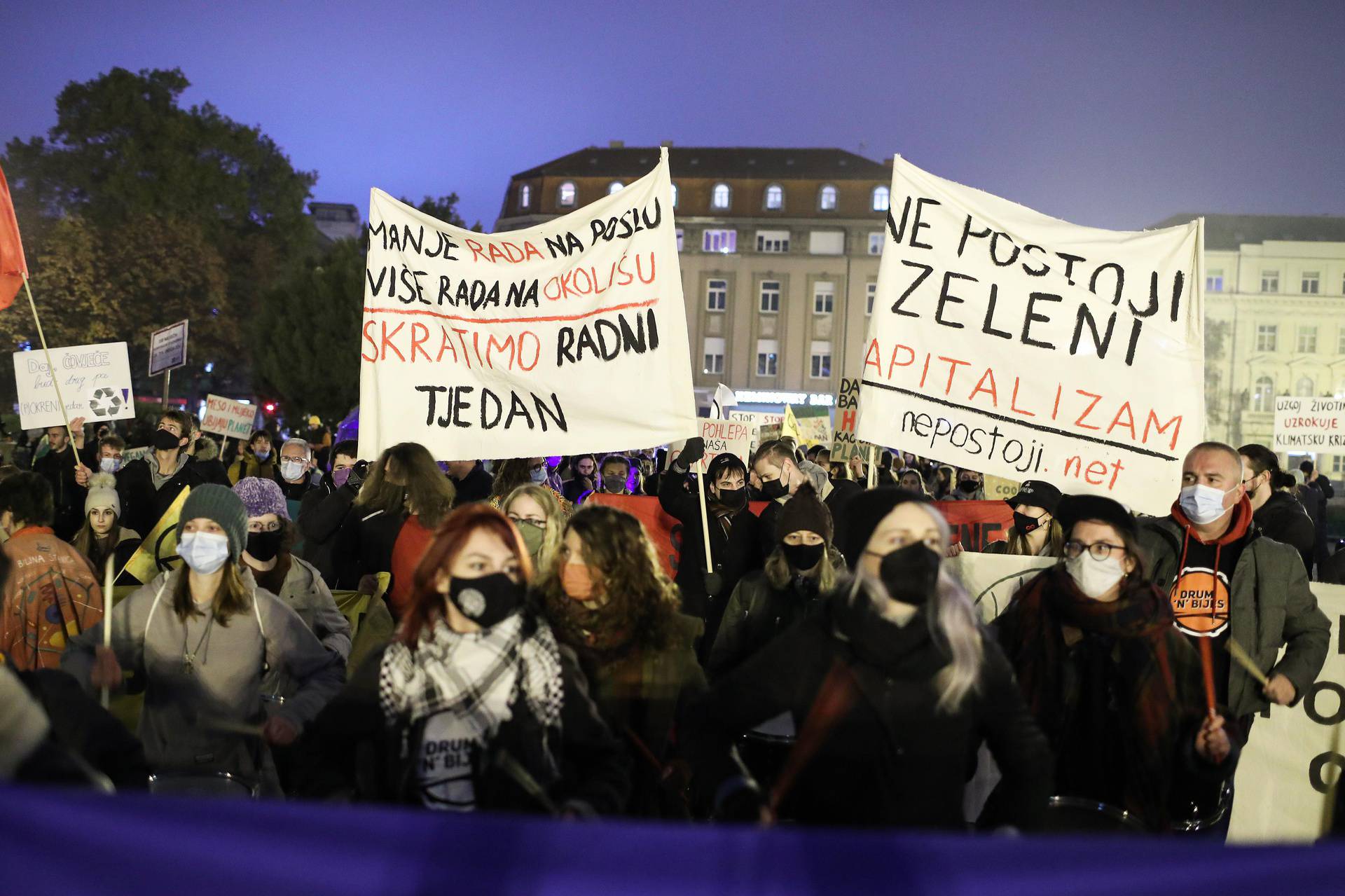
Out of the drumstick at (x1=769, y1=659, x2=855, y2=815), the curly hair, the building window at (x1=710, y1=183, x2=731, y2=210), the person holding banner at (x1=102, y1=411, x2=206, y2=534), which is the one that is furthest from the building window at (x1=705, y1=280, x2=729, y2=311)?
the drumstick at (x1=769, y1=659, x2=855, y2=815)

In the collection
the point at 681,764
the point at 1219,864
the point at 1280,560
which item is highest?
the point at 1280,560

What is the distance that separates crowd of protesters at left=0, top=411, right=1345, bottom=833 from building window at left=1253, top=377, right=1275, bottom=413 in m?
71.9

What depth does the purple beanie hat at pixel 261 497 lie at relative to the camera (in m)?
4.86

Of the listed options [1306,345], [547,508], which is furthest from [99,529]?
[1306,345]

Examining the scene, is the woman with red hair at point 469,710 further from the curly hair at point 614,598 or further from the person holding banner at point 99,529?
the person holding banner at point 99,529

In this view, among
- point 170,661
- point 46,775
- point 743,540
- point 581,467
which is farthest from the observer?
point 581,467

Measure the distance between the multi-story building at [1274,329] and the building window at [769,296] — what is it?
26.0 metres

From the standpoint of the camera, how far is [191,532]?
12.4 feet

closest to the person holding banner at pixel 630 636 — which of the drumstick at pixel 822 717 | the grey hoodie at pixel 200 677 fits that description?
the drumstick at pixel 822 717

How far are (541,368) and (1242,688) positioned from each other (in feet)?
12.2

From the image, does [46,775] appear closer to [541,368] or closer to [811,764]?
[811,764]

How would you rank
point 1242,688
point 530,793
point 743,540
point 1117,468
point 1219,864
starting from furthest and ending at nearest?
point 743,540, point 1117,468, point 1242,688, point 530,793, point 1219,864

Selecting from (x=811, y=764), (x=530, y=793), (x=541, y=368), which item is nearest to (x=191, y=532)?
(x=530, y=793)

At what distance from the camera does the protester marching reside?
285cm
